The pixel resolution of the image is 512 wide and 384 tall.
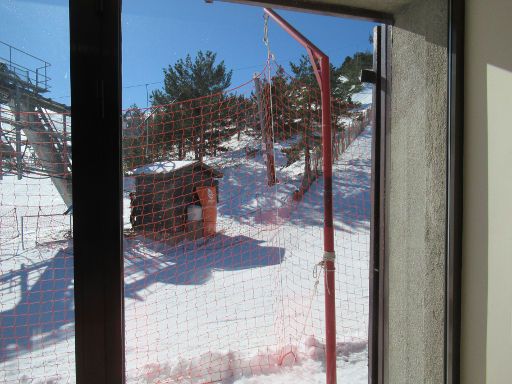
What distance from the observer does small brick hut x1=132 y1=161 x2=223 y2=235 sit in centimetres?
308

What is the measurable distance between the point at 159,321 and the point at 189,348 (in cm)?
53

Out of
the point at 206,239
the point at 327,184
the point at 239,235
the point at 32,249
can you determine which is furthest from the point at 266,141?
the point at 32,249

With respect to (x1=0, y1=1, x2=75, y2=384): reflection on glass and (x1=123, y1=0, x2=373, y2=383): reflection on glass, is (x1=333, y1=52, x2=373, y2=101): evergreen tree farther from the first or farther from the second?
(x1=0, y1=1, x2=75, y2=384): reflection on glass

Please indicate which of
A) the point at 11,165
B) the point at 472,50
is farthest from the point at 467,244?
the point at 11,165

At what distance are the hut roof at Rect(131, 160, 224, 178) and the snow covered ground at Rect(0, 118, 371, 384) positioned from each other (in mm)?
496

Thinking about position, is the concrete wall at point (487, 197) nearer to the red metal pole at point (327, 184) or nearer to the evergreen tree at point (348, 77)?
the red metal pole at point (327, 184)

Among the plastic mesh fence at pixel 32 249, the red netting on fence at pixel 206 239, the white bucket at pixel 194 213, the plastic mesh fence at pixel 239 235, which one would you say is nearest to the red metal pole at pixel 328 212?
the red netting on fence at pixel 206 239

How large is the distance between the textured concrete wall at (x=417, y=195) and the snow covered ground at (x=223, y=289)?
0.59 meters

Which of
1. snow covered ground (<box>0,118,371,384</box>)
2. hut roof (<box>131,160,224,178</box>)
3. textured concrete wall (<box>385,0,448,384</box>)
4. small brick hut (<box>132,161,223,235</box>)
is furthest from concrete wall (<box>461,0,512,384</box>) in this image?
small brick hut (<box>132,161,223,235</box>)

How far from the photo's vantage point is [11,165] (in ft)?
4.83

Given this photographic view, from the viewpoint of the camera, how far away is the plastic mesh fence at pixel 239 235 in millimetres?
2287

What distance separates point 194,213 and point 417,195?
117 inches

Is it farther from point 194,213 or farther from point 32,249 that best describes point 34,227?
point 194,213

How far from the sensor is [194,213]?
377 cm
